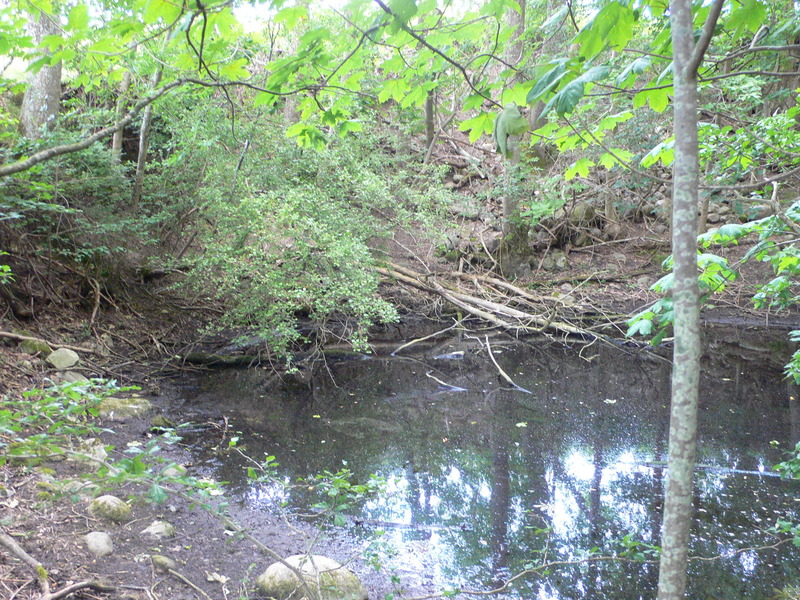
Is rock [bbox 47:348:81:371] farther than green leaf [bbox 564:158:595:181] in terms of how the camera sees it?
Yes

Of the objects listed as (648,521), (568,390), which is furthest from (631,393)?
(648,521)

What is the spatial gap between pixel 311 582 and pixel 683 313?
92.7 inches

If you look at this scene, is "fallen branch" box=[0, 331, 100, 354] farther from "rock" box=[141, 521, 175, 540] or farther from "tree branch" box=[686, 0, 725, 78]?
"tree branch" box=[686, 0, 725, 78]

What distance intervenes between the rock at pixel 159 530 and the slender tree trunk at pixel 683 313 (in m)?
2.98

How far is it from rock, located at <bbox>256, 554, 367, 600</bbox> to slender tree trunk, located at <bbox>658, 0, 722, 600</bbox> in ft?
6.46

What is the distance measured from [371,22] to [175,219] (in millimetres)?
7488

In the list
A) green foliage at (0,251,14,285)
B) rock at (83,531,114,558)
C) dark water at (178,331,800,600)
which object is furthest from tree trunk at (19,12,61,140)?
rock at (83,531,114,558)

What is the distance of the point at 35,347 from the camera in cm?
601

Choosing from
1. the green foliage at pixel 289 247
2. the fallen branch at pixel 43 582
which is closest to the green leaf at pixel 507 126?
the fallen branch at pixel 43 582

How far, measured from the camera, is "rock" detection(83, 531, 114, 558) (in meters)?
2.90

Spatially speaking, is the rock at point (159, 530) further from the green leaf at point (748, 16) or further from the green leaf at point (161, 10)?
the green leaf at point (748, 16)

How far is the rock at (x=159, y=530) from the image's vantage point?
3.32 m

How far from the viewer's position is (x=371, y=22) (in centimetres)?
182

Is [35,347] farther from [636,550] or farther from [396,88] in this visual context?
[636,550]
